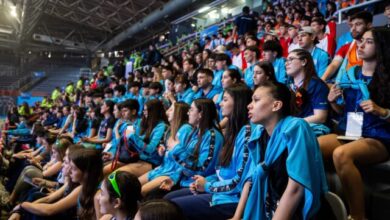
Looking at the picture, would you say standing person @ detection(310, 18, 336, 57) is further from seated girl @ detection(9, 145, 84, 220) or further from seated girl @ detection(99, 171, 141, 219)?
seated girl @ detection(99, 171, 141, 219)

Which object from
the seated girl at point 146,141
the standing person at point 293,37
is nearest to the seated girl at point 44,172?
the seated girl at point 146,141

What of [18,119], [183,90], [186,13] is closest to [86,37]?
[186,13]

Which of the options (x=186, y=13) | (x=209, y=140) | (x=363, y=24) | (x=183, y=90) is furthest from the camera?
(x=186, y=13)

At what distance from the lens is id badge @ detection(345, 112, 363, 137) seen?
2451 millimetres

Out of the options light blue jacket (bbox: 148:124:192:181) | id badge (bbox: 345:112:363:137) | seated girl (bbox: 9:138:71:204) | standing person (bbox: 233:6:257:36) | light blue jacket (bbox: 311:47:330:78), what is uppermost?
standing person (bbox: 233:6:257:36)

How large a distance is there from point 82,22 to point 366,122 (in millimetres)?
20724

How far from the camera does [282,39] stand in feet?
20.6

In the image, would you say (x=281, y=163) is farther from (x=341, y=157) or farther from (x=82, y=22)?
(x=82, y=22)

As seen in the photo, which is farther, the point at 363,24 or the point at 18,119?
the point at 18,119

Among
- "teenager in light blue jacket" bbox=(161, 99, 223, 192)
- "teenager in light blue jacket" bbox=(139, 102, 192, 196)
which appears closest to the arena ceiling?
"teenager in light blue jacket" bbox=(139, 102, 192, 196)

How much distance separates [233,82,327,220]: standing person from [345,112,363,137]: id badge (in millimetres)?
887

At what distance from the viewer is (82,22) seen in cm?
2069

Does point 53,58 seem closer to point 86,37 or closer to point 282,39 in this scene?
point 86,37

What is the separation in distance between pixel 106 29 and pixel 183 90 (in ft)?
57.3
